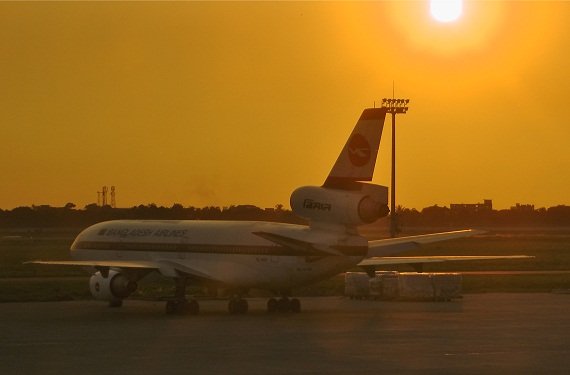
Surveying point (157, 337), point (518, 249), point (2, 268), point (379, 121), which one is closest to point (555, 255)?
point (518, 249)

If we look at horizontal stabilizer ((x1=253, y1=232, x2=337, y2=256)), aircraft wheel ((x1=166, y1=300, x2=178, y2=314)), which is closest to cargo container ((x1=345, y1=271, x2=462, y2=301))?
horizontal stabilizer ((x1=253, y1=232, x2=337, y2=256))

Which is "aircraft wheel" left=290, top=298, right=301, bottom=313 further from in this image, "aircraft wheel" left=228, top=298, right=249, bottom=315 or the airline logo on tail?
the airline logo on tail

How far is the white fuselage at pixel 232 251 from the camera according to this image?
145 feet

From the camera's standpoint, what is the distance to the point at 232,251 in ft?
155

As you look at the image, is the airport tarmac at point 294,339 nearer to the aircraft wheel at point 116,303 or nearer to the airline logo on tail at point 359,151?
the aircraft wheel at point 116,303

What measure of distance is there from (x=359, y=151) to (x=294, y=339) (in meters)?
9.99

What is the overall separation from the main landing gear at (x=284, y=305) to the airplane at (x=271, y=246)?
0.04 m

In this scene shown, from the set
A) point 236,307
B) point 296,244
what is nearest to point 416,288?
point 296,244

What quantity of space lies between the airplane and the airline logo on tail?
0.04 meters

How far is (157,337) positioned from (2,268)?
159 feet

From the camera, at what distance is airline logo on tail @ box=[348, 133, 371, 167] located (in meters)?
42.3

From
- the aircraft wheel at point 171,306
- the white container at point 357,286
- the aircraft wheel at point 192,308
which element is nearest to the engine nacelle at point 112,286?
the aircraft wheel at point 171,306

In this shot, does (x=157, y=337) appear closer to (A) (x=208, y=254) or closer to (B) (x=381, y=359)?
(B) (x=381, y=359)

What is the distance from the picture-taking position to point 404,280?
2083 inches
